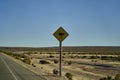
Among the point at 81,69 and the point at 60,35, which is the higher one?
the point at 60,35

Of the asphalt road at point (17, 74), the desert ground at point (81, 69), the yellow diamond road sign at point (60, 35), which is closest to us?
the asphalt road at point (17, 74)

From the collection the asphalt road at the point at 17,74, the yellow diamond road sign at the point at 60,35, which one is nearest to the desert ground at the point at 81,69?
the asphalt road at the point at 17,74

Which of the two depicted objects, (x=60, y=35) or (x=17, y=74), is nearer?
(x=60, y=35)

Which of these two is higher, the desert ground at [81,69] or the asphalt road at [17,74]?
the asphalt road at [17,74]

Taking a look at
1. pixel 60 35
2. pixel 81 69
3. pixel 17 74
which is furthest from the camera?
pixel 81 69

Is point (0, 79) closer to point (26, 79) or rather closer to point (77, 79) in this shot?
point (26, 79)

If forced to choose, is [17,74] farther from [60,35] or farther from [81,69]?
[81,69]

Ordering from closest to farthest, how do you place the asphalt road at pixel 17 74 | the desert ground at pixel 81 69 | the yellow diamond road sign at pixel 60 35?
the asphalt road at pixel 17 74
the yellow diamond road sign at pixel 60 35
the desert ground at pixel 81 69

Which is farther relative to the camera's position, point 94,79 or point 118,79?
point 94,79

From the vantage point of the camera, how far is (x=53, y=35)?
2372 centimetres

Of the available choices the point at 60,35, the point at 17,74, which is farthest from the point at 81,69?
the point at 60,35

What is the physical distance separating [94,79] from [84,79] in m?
1.35

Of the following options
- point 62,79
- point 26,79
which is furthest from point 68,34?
point 26,79

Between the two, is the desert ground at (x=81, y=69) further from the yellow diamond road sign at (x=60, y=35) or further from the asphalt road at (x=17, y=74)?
the yellow diamond road sign at (x=60, y=35)
